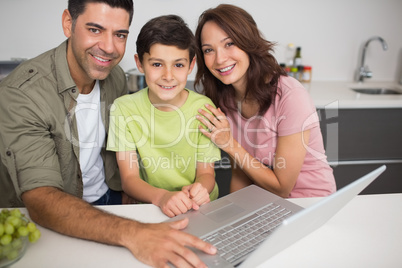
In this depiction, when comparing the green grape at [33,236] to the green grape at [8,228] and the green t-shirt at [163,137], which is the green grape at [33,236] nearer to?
the green grape at [8,228]

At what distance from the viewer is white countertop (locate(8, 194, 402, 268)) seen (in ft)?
2.39

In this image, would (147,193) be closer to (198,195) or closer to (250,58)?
(198,195)

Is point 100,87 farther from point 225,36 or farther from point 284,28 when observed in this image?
point 284,28

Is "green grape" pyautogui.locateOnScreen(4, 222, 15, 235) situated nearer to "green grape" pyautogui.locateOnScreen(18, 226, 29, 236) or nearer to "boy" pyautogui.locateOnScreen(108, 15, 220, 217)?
"green grape" pyautogui.locateOnScreen(18, 226, 29, 236)

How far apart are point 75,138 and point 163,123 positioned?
342 mm

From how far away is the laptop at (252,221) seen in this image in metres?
0.65

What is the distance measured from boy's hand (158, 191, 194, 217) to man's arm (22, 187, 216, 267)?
0.09 m

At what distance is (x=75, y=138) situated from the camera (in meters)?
1.28

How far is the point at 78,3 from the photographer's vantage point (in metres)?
1.18

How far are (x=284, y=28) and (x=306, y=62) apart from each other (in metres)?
0.33

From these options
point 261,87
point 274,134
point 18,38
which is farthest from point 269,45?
point 18,38

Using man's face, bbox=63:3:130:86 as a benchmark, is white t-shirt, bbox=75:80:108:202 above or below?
below

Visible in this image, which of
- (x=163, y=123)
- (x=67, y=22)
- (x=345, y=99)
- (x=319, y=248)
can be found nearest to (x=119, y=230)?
(x=319, y=248)

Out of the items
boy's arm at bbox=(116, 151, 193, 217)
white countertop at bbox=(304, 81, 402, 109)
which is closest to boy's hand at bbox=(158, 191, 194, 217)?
boy's arm at bbox=(116, 151, 193, 217)
